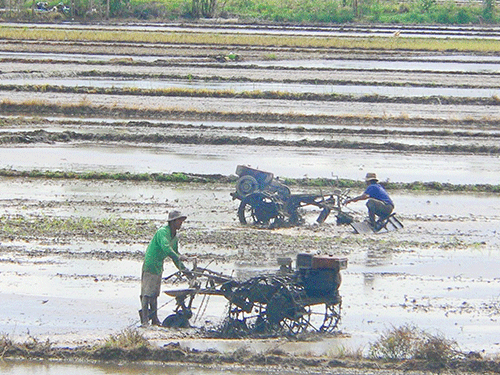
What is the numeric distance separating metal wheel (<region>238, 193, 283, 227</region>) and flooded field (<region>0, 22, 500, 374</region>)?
1.22 feet

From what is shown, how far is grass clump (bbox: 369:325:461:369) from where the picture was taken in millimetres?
9094

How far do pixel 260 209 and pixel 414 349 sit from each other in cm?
591

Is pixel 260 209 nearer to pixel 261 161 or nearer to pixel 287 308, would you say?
pixel 287 308

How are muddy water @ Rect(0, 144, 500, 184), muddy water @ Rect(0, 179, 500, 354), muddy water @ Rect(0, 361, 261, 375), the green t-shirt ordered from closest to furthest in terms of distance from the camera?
muddy water @ Rect(0, 361, 261, 375) → the green t-shirt → muddy water @ Rect(0, 179, 500, 354) → muddy water @ Rect(0, 144, 500, 184)

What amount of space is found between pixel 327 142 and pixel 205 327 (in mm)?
12850

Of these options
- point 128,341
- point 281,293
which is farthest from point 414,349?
point 128,341

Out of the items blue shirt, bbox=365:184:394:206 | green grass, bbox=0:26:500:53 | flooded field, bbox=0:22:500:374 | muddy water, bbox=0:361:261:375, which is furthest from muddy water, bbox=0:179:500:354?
green grass, bbox=0:26:500:53

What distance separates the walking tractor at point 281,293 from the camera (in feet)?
31.8

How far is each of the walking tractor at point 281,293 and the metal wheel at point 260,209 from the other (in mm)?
4774

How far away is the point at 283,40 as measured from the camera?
48250mm

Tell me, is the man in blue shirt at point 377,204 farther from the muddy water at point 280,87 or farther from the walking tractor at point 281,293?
the muddy water at point 280,87

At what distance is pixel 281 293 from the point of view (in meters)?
9.69

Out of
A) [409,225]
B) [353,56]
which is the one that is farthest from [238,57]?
[409,225]

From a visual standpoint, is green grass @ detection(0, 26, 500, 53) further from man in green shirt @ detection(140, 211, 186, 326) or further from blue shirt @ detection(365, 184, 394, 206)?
man in green shirt @ detection(140, 211, 186, 326)
